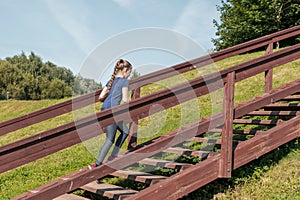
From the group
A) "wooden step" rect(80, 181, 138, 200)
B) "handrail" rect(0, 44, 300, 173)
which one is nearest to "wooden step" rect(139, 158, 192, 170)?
"wooden step" rect(80, 181, 138, 200)

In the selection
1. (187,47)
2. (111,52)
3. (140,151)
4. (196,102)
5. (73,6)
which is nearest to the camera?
(140,151)

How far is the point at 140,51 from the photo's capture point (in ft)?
18.3

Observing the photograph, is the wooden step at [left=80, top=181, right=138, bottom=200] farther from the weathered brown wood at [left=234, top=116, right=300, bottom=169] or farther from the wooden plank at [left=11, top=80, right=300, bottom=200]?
the weathered brown wood at [left=234, top=116, right=300, bottom=169]

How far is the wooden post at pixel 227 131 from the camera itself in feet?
14.1

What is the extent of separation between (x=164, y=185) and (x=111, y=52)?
221 centimetres

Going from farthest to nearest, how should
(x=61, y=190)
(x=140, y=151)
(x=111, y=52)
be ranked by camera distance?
(x=111, y=52) < (x=140, y=151) < (x=61, y=190)

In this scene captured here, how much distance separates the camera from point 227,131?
436cm

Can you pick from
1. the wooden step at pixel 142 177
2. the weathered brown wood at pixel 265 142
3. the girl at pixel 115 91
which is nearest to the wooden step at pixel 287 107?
the weathered brown wood at pixel 265 142

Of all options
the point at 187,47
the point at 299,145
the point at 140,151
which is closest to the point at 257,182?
the point at 299,145

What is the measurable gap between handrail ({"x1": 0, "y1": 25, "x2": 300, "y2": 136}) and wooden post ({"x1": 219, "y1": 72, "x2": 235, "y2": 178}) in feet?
6.27

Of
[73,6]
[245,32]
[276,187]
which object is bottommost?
[276,187]

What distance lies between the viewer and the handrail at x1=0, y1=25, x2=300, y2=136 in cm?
476

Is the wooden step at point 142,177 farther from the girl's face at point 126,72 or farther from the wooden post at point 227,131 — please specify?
the girl's face at point 126,72

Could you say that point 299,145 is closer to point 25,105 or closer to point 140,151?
point 140,151
